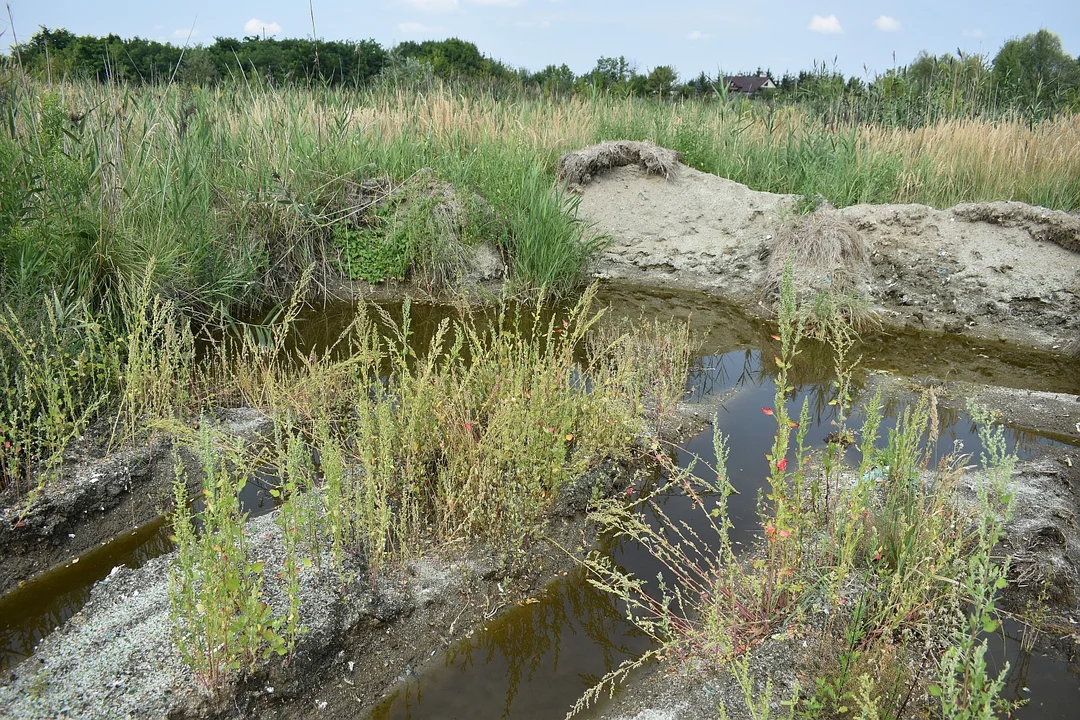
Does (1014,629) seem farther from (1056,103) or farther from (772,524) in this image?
(1056,103)

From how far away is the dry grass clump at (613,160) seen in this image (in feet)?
28.7

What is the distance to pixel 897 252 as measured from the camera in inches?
286

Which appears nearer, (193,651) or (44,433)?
(193,651)

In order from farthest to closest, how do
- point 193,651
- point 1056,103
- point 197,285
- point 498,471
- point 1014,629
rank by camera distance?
point 1056,103
point 197,285
point 498,471
point 1014,629
point 193,651

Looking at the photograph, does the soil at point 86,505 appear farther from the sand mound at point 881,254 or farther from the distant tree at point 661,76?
the distant tree at point 661,76

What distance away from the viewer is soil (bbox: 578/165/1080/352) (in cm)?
666

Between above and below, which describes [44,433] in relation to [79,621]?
above

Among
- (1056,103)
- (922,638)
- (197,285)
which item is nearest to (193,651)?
(922,638)

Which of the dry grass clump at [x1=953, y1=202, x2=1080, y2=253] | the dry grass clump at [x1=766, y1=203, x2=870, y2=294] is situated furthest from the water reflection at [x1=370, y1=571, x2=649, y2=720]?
the dry grass clump at [x1=953, y1=202, x2=1080, y2=253]

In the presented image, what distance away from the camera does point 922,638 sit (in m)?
A: 2.62

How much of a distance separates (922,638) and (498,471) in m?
1.74

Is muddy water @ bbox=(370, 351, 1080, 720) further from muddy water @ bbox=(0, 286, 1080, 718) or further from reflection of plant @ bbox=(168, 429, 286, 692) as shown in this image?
reflection of plant @ bbox=(168, 429, 286, 692)

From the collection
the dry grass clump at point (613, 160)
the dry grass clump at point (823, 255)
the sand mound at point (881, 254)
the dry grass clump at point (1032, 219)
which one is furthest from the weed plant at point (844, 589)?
the dry grass clump at point (613, 160)

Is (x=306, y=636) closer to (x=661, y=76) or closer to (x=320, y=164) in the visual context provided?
(x=320, y=164)
